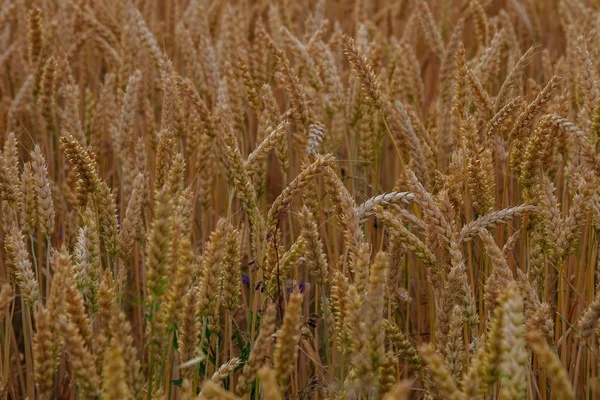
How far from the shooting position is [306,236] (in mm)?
1352

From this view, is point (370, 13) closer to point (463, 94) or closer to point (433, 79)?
point (433, 79)

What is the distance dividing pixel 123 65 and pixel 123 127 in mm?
582

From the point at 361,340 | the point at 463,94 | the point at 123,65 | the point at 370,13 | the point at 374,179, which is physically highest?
the point at 370,13

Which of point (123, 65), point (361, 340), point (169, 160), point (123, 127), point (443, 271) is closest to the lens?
point (361, 340)

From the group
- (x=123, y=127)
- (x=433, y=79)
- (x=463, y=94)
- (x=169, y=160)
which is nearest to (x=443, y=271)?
(x=463, y=94)

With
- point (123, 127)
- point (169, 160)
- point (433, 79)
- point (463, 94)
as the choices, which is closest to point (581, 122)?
point (463, 94)

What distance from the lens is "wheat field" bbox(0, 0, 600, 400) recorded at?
1071 millimetres

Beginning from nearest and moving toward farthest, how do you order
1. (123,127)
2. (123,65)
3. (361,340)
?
(361,340) → (123,127) → (123,65)

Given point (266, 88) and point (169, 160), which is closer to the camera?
point (169, 160)

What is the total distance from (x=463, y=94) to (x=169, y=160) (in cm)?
66

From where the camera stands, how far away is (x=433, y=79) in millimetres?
3527

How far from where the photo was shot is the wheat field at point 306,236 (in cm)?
107

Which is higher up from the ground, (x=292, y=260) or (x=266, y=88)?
(x=266, y=88)

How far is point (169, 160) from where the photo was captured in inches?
61.8
